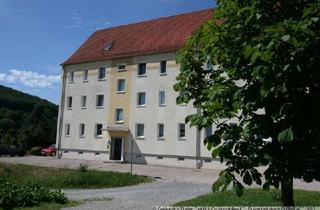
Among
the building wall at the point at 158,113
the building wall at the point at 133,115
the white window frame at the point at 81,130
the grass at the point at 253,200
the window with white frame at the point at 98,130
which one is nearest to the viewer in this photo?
the grass at the point at 253,200

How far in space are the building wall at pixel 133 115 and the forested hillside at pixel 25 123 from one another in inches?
716

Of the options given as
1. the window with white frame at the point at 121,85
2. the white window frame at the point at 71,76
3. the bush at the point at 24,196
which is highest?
the white window frame at the point at 71,76

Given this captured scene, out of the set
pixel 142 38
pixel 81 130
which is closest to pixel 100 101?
pixel 81 130

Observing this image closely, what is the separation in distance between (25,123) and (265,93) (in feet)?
255

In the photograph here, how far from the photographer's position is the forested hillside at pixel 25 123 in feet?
207

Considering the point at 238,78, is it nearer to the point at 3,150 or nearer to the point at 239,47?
the point at 239,47

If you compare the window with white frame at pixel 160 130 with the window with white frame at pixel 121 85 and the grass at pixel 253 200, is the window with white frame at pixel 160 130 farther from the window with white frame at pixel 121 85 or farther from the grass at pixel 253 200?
the grass at pixel 253 200

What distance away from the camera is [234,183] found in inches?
151

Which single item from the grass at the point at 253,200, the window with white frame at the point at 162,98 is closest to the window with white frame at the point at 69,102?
the window with white frame at the point at 162,98

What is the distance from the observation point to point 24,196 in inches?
486

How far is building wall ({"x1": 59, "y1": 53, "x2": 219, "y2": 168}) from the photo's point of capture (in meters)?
36.4

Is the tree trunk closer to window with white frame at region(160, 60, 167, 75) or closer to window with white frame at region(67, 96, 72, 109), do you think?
window with white frame at region(160, 60, 167, 75)

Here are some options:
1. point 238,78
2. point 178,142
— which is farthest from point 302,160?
point 178,142

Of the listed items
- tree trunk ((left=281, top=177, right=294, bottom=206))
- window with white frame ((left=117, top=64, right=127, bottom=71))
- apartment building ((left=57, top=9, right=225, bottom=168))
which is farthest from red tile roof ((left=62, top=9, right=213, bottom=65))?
tree trunk ((left=281, top=177, right=294, bottom=206))
